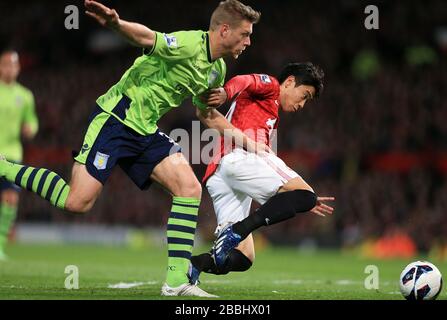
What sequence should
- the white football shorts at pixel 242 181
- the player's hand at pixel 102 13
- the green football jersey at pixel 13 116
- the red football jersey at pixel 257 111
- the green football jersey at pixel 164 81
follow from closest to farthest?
the player's hand at pixel 102 13
the green football jersey at pixel 164 81
the white football shorts at pixel 242 181
the red football jersey at pixel 257 111
the green football jersey at pixel 13 116

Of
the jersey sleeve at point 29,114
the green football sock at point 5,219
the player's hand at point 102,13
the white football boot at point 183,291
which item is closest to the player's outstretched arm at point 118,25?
the player's hand at point 102,13

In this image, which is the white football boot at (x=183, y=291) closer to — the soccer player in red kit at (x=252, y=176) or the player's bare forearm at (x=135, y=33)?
the soccer player in red kit at (x=252, y=176)

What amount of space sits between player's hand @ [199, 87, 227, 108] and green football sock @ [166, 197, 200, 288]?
763 millimetres

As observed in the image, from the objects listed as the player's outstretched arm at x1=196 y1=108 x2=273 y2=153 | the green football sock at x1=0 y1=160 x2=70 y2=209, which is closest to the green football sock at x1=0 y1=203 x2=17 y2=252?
the green football sock at x1=0 y1=160 x2=70 y2=209

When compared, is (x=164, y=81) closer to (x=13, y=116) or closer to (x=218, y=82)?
(x=218, y=82)

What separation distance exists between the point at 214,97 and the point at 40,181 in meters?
1.53

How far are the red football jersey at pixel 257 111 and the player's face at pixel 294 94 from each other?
0.34 ft

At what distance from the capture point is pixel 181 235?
265 inches

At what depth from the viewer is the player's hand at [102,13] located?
6.02m

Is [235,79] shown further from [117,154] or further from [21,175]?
[21,175]

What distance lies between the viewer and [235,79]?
279 inches

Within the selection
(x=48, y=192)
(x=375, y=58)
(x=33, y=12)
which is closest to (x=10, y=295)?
(x=48, y=192)

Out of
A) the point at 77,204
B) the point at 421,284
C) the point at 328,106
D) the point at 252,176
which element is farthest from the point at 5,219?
the point at 328,106

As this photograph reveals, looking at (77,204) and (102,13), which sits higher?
(102,13)
